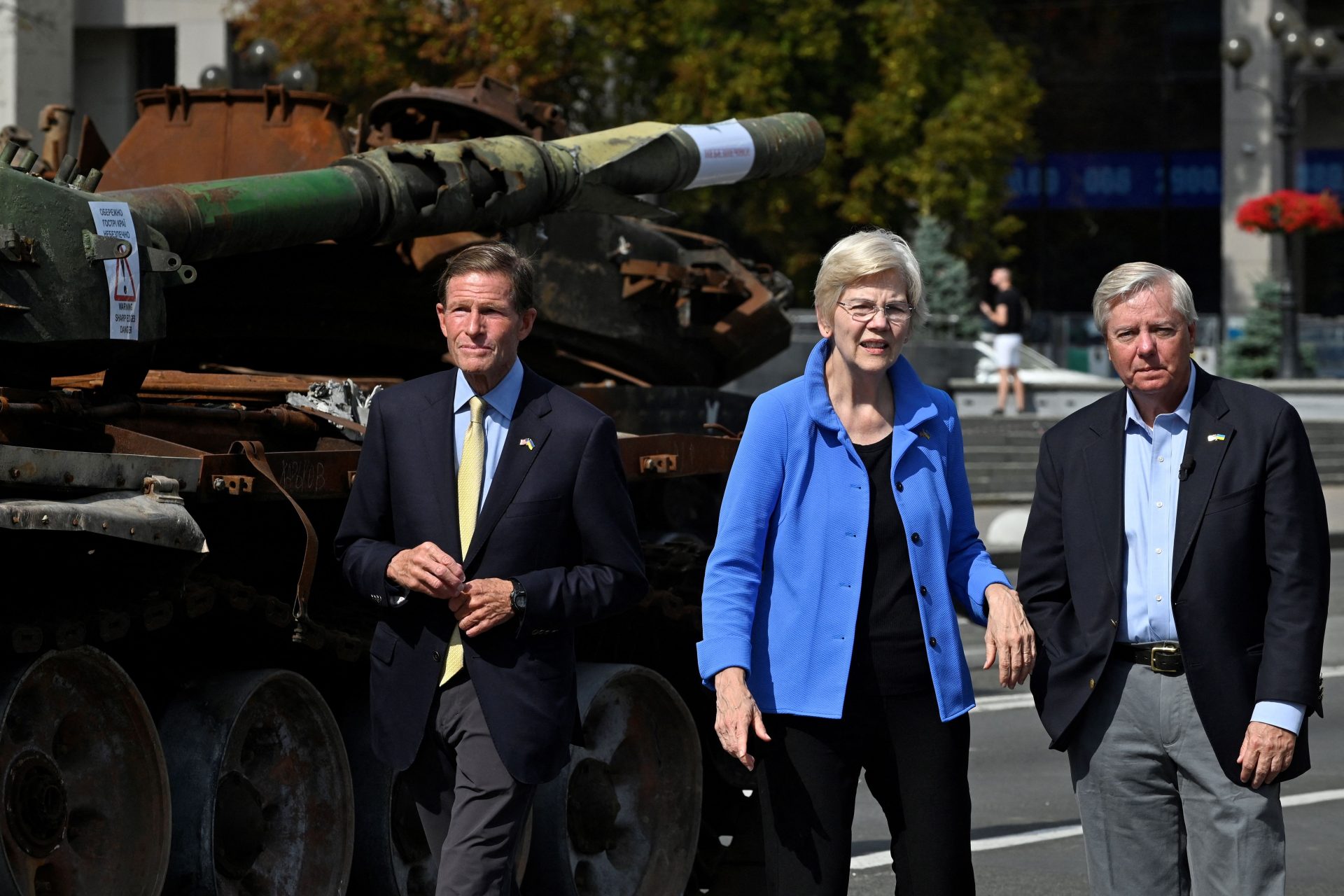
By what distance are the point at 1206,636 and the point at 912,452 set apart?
75cm

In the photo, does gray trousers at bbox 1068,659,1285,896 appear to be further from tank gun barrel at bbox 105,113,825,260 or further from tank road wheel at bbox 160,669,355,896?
tank gun barrel at bbox 105,113,825,260

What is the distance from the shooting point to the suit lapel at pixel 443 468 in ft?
15.9

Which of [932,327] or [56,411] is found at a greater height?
[932,327]

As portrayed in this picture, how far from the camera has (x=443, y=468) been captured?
4.87 m

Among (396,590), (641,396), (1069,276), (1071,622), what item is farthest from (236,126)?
(1069,276)

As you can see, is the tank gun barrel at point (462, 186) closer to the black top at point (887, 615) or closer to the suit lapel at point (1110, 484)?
the black top at point (887, 615)

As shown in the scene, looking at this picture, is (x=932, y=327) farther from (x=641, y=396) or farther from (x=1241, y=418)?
(x=1241, y=418)

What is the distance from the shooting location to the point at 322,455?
19.0ft

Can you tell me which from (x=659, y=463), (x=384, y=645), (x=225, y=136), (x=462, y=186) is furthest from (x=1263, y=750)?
(x=225, y=136)

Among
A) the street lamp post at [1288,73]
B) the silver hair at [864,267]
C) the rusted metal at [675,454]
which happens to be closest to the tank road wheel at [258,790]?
the rusted metal at [675,454]

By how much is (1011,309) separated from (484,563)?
20727mm

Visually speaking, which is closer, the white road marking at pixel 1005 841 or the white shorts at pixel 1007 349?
the white road marking at pixel 1005 841

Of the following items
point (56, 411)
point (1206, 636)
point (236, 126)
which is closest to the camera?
point (1206, 636)

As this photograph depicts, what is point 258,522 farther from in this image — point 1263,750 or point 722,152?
point 722,152
